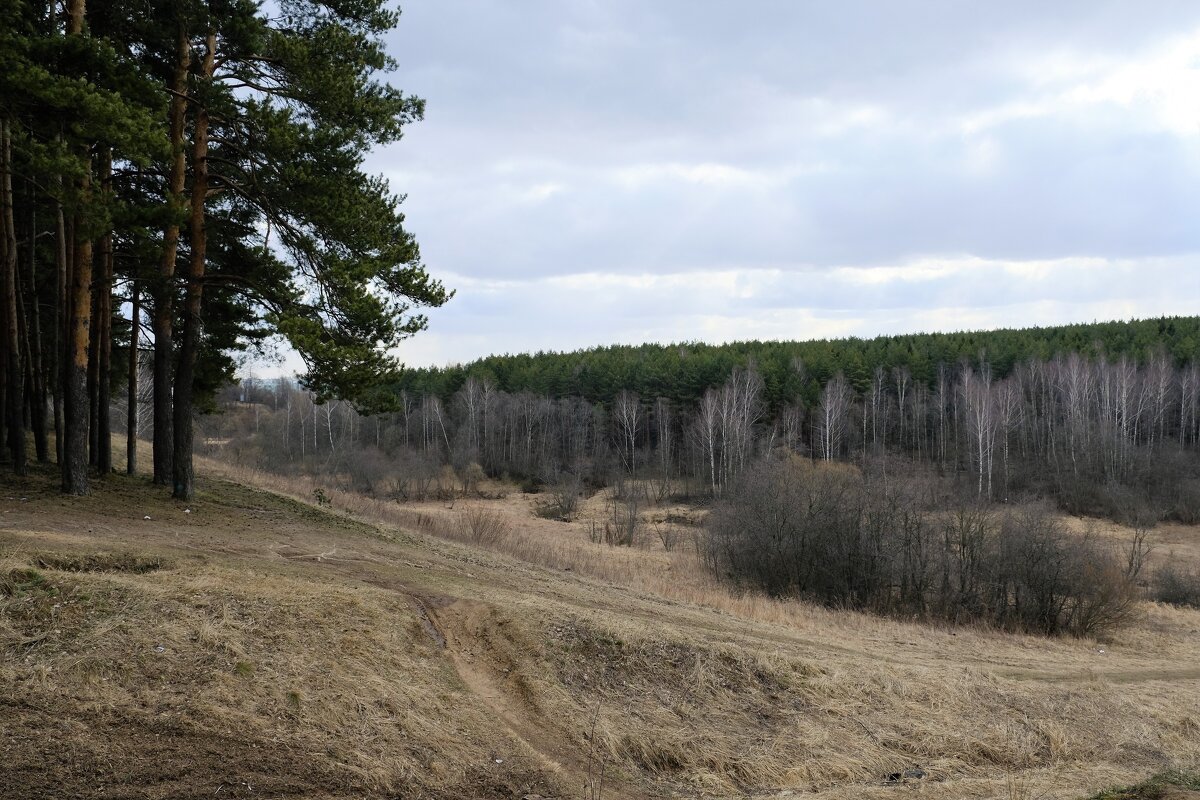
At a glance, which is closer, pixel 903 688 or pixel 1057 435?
pixel 903 688

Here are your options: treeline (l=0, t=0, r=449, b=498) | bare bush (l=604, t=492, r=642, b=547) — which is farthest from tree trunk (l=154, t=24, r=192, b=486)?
bare bush (l=604, t=492, r=642, b=547)

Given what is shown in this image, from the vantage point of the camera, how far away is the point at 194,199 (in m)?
16.1

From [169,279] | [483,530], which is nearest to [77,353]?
[169,279]

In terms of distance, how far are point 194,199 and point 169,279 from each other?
168 centimetres

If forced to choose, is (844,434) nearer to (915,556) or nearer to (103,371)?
(915,556)

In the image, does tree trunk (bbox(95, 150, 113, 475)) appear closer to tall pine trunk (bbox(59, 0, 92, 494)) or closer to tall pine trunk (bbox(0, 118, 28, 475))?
tall pine trunk (bbox(0, 118, 28, 475))

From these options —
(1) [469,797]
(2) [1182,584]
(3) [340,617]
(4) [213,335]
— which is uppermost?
(4) [213,335]

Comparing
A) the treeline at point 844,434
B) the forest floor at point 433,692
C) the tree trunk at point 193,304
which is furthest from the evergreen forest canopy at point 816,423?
the forest floor at point 433,692

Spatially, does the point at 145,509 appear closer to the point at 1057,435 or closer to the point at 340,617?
the point at 340,617

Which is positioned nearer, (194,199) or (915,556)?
(194,199)

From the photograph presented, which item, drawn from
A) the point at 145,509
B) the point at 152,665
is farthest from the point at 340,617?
the point at 145,509

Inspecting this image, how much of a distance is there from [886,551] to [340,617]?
24.1 m

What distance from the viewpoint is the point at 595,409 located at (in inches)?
3201

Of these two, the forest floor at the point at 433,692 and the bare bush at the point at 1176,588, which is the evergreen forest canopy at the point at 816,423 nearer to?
the bare bush at the point at 1176,588
